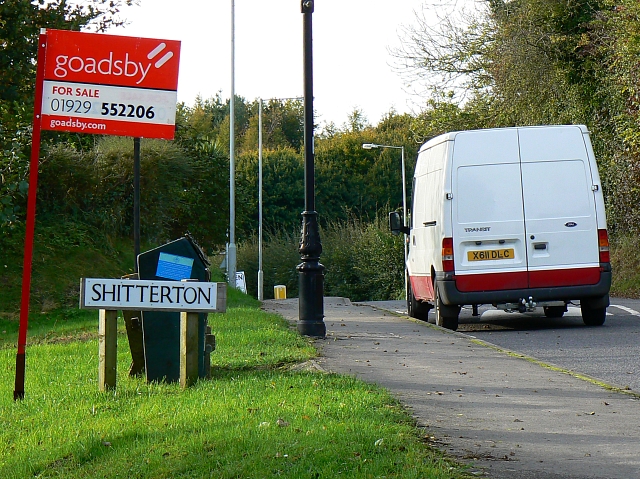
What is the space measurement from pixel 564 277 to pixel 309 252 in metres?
4.04

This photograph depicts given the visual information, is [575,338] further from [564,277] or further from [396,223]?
[396,223]

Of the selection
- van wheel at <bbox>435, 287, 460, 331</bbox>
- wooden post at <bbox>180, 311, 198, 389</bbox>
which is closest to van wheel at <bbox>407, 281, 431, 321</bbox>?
van wheel at <bbox>435, 287, 460, 331</bbox>

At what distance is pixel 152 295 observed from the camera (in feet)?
25.0

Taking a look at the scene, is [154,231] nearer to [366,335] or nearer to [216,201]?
[216,201]

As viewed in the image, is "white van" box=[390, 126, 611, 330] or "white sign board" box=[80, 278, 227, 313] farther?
"white van" box=[390, 126, 611, 330]

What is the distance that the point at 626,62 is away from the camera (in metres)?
23.6

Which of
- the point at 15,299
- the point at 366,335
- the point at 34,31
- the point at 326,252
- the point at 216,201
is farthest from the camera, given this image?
the point at 326,252

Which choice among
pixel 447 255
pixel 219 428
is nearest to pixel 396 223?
pixel 447 255

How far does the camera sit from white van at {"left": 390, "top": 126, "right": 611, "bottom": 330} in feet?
43.8

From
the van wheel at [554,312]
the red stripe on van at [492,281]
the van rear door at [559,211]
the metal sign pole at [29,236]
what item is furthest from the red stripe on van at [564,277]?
the metal sign pole at [29,236]

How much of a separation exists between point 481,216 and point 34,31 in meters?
8.67

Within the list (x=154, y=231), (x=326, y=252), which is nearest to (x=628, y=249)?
(x=154, y=231)

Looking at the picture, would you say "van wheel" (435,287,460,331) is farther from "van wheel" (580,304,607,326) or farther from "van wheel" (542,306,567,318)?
"van wheel" (542,306,567,318)

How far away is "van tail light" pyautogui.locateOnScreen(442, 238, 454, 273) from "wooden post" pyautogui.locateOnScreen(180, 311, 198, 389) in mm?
6459
